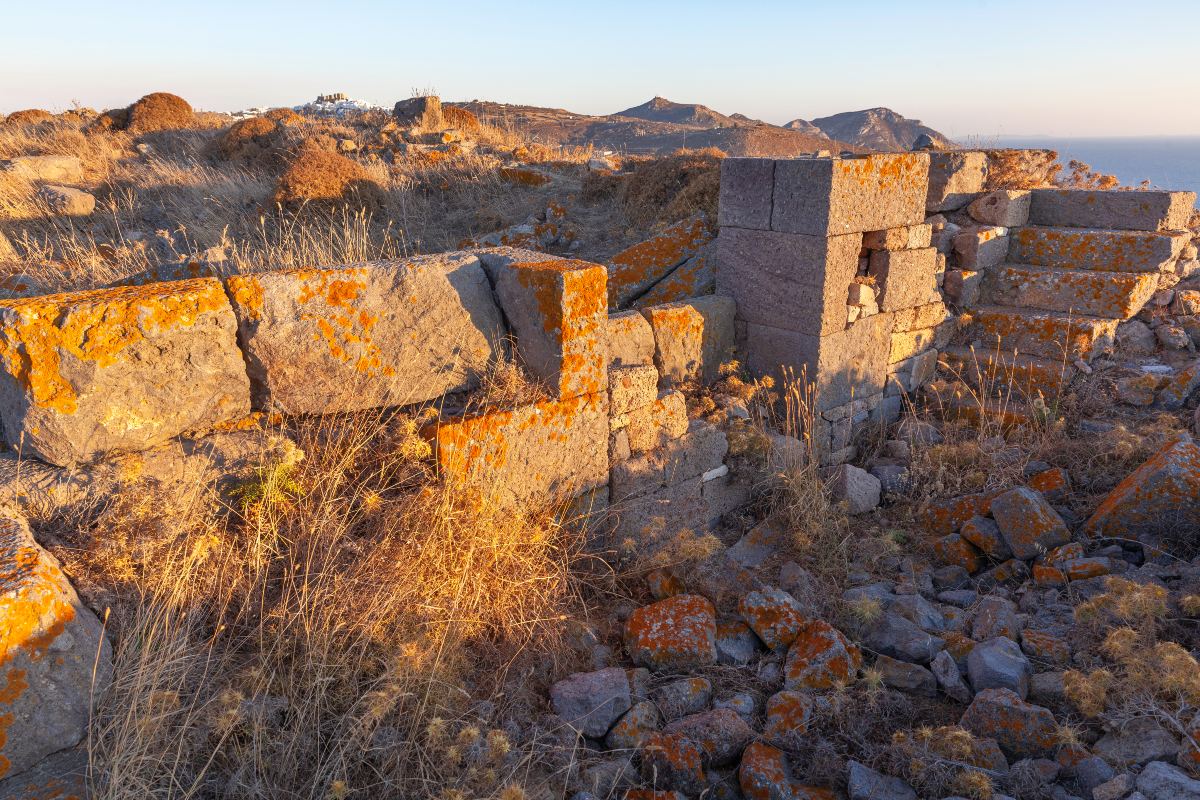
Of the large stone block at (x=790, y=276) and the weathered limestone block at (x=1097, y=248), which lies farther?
the weathered limestone block at (x=1097, y=248)

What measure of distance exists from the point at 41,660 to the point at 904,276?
17.3 ft

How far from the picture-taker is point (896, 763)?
254cm

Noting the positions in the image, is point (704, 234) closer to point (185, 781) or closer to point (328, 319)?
point (328, 319)

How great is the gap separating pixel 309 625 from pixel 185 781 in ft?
1.81

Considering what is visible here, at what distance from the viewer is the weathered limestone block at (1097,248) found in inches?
228

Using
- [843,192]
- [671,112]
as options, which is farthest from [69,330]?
[671,112]

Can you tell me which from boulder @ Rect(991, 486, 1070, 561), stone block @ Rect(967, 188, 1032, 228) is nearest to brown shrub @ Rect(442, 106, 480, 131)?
stone block @ Rect(967, 188, 1032, 228)

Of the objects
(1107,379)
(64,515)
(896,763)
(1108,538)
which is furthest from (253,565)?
(1107,379)

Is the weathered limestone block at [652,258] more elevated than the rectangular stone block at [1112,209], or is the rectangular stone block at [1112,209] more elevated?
the rectangular stone block at [1112,209]

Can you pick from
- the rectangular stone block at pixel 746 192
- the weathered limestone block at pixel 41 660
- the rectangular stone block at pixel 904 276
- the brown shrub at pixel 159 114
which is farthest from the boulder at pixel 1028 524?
the brown shrub at pixel 159 114

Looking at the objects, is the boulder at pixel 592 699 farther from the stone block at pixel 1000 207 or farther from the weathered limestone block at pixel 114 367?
the stone block at pixel 1000 207

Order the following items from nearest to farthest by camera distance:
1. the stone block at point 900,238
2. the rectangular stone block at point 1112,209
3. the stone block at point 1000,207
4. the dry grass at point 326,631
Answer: the dry grass at point 326,631, the stone block at point 900,238, the rectangular stone block at point 1112,209, the stone block at point 1000,207

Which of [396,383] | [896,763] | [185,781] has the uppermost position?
[396,383]

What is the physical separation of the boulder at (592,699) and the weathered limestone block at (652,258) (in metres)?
3.23
